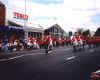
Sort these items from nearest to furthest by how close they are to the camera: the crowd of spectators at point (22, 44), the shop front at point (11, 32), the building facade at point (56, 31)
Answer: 1. the crowd of spectators at point (22, 44)
2. the shop front at point (11, 32)
3. the building facade at point (56, 31)

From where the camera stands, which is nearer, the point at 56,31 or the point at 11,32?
the point at 11,32

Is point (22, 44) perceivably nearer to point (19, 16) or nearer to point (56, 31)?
point (19, 16)

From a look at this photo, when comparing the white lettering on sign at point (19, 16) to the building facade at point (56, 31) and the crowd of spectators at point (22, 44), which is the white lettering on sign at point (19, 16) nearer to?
the crowd of spectators at point (22, 44)

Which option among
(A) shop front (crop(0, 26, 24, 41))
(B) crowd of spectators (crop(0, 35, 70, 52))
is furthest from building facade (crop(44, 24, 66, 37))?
(A) shop front (crop(0, 26, 24, 41))

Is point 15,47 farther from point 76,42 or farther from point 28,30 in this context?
point 28,30

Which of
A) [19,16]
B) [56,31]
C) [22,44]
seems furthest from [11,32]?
[56,31]

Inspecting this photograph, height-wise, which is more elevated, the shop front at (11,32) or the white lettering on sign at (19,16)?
the white lettering on sign at (19,16)

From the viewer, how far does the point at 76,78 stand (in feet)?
20.9

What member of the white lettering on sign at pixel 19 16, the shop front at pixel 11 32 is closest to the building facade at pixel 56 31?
the white lettering on sign at pixel 19 16

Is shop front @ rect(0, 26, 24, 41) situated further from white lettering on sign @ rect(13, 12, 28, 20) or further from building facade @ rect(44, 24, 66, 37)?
building facade @ rect(44, 24, 66, 37)

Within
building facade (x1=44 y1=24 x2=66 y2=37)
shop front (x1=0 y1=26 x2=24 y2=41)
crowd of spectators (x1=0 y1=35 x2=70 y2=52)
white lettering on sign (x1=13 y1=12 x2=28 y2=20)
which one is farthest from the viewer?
building facade (x1=44 y1=24 x2=66 y2=37)

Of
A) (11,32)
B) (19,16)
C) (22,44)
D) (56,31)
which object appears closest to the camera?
(22,44)

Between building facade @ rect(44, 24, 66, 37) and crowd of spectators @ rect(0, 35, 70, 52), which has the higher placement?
building facade @ rect(44, 24, 66, 37)

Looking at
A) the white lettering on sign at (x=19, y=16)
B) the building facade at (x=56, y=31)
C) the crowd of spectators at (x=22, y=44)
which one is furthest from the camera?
the building facade at (x=56, y=31)
